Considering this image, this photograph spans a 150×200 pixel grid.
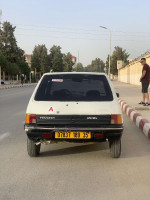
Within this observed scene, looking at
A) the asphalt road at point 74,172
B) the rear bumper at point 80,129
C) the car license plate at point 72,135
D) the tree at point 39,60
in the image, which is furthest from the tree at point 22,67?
the car license plate at point 72,135

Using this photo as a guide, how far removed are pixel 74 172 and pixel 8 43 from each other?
64591 mm

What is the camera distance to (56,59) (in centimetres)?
10038

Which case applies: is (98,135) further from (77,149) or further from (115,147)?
(77,149)

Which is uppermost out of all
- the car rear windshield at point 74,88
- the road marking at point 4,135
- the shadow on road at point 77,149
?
the car rear windshield at point 74,88

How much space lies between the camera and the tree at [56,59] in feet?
329

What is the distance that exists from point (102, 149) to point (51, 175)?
1.71 meters

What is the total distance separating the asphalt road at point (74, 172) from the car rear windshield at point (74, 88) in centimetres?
Answer: 97

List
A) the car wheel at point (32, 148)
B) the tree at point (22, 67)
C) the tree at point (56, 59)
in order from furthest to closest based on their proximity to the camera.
→ the tree at point (56, 59) < the tree at point (22, 67) < the car wheel at point (32, 148)

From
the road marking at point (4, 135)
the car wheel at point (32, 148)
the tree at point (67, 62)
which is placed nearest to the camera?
the car wheel at point (32, 148)

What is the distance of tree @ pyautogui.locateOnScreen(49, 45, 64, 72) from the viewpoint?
100 metres

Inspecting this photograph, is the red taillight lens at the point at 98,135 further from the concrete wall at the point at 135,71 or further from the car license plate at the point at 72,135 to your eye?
the concrete wall at the point at 135,71

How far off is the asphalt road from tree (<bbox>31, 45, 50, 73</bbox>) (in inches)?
3501

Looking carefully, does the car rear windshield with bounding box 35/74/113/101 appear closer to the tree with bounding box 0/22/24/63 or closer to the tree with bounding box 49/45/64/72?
the tree with bounding box 0/22/24/63

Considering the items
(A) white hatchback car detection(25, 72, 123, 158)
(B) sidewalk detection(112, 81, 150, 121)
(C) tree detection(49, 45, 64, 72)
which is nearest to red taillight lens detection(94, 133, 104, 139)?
(A) white hatchback car detection(25, 72, 123, 158)
